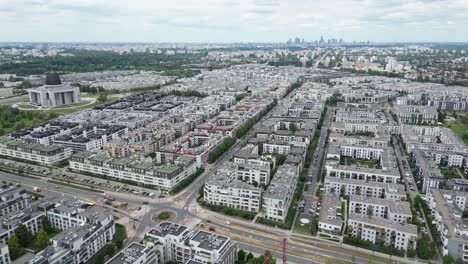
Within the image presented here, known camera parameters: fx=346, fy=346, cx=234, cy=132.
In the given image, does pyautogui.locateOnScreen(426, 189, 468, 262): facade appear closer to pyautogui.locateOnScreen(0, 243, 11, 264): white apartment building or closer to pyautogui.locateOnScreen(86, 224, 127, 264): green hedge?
pyautogui.locateOnScreen(86, 224, 127, 264): green hedge

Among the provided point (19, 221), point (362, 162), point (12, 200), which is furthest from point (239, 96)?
point (19, 221)

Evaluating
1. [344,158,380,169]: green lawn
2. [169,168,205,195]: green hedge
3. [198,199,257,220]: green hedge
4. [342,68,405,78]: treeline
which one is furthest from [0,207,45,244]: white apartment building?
[342,68,405,78]: treeline

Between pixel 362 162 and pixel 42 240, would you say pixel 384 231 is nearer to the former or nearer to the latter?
pixel 362 162

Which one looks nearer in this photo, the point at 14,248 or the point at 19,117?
the point at 14,248

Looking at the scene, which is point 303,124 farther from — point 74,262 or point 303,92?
point 74,262

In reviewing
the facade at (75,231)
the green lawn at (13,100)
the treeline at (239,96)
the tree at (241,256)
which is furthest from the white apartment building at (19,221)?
the green lawn at (13,100)

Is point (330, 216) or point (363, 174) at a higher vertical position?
point (363, 174)
